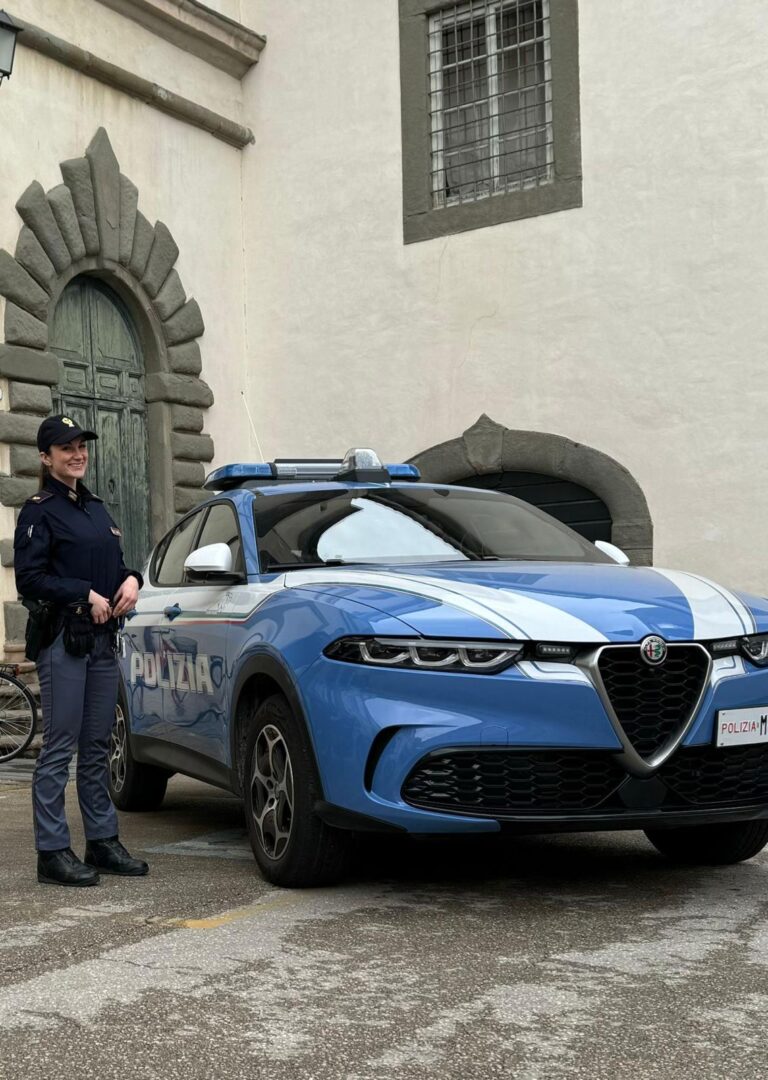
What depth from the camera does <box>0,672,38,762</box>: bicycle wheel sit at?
11.0 metres

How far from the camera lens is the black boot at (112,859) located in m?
5.62

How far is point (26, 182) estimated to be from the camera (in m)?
12.7

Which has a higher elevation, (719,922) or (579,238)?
(579,238)

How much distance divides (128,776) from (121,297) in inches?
298

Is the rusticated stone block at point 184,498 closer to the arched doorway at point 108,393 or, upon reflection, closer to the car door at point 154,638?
the arched doorway at point 108,393

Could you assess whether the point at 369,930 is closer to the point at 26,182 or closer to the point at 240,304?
the point at 26,182

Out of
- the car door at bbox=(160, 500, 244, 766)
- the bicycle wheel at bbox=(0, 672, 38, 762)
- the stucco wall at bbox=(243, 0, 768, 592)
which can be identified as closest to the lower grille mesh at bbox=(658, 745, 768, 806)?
the car door at bbox=(160, 500, 244, 766)

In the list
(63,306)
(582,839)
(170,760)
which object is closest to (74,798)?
(170,760)

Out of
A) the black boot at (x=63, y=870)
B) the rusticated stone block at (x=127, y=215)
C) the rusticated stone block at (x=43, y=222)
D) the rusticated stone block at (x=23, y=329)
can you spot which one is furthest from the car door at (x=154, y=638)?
the rusticated stone block at (x=127, y=215)

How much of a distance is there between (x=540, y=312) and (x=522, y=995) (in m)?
10.3

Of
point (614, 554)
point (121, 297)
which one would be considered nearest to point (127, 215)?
point (121, 297)

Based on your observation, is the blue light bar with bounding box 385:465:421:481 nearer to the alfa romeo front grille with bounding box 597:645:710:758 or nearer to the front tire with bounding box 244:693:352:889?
the front tire with bounding box 244:693:352:889

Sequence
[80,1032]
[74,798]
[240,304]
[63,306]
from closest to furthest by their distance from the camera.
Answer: [80,1032], [74,798], [63,306], [240,304]

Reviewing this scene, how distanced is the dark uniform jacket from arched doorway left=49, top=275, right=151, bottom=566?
767 cm
